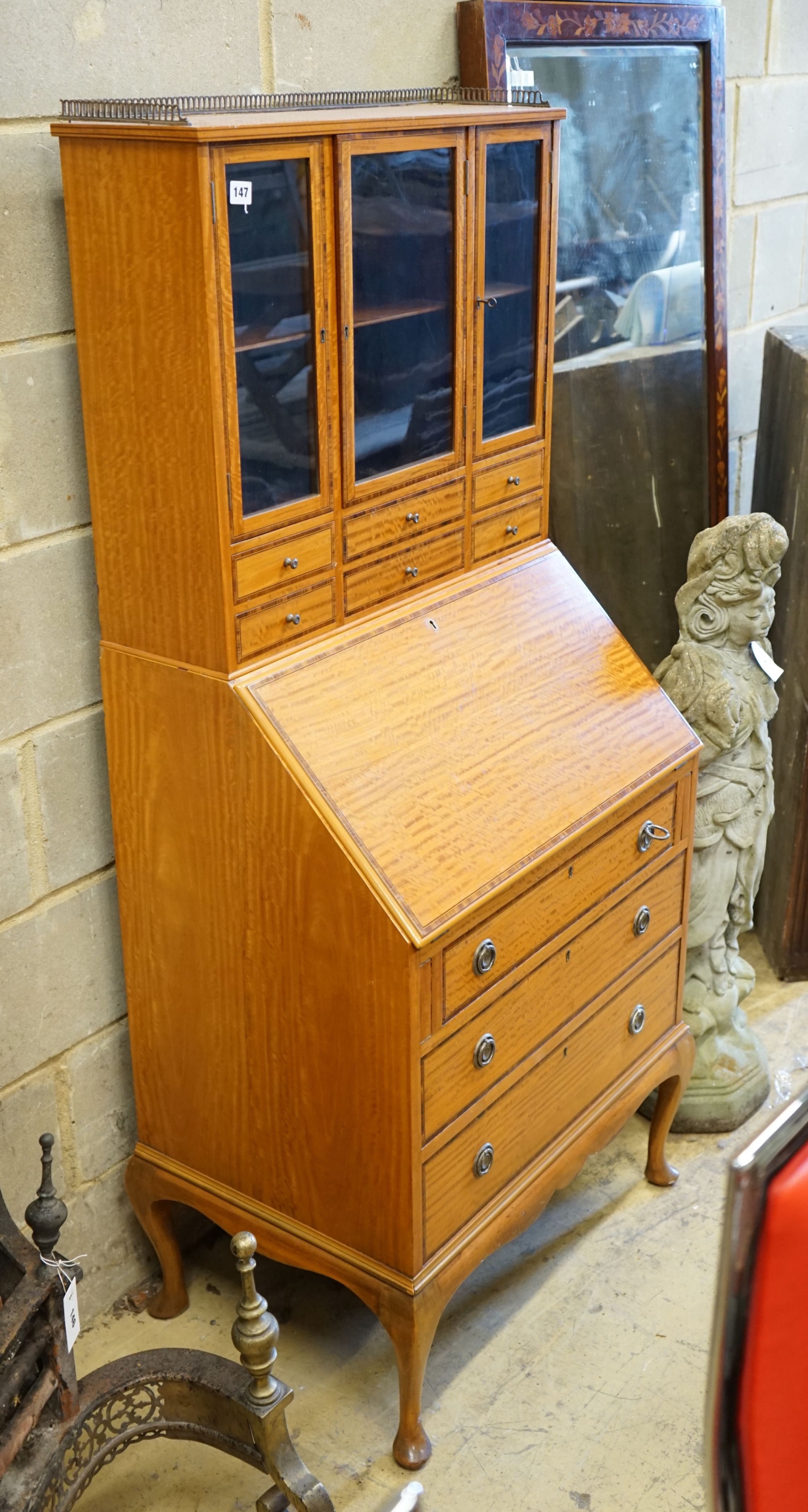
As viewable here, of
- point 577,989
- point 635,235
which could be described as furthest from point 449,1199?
point 635,235

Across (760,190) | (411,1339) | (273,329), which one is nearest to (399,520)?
(273,329)

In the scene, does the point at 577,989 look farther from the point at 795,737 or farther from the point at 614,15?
the point at 614,15

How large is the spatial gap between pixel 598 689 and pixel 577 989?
0.54 metres

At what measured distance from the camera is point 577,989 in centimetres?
253

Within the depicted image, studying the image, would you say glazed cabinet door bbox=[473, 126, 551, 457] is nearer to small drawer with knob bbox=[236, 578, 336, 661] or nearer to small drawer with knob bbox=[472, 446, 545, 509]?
small drawer with knob bbox=[472, 446, 545, 509]

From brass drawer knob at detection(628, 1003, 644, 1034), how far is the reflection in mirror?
1.07m

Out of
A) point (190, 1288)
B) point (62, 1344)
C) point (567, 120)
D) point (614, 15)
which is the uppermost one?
point (614, 15)

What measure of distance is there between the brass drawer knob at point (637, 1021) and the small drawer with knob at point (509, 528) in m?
0.91

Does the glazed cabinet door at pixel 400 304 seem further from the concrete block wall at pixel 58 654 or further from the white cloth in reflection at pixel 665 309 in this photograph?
the white cloth in reflection at pixel 665 309

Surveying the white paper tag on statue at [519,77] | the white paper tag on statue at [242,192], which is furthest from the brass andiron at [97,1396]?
the white paper tag on statue at [519,77]

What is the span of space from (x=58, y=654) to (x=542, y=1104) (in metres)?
1.12

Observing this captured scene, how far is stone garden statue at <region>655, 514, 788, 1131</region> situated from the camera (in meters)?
2.84

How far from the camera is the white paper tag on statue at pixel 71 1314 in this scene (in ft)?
6.66

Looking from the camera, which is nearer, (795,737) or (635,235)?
(635,235)
